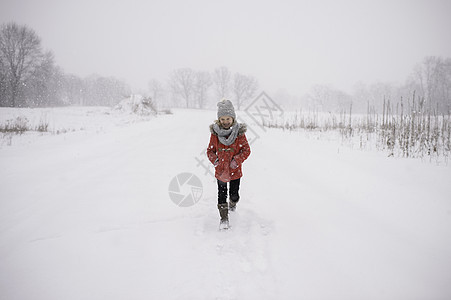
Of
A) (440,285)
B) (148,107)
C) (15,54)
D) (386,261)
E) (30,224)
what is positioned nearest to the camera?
(440,285)

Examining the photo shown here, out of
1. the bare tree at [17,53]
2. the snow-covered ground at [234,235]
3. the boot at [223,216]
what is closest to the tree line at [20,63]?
the bare tree at [17,53]

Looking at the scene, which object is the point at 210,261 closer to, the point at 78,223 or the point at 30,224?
the point at 78,223

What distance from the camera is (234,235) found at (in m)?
2.45

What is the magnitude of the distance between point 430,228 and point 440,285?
878mm

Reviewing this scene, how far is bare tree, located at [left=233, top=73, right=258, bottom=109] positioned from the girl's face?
50066mm

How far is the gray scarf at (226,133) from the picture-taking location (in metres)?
2.58

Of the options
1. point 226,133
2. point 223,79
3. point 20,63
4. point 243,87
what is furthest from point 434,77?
point 20,63

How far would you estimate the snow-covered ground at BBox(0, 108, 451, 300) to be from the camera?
1741 millimetres

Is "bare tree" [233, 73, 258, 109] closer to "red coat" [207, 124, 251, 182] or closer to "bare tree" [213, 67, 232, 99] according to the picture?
"bare tree" [213, 67, 232, 99]

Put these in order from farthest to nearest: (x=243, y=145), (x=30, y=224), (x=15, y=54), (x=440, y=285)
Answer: (x=15, y=54)
(x=243, y=145)
(x=30, y=224)
(x=440, y=285)

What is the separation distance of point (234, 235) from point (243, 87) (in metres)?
52.6

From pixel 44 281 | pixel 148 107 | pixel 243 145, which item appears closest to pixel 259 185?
pixel 243 145

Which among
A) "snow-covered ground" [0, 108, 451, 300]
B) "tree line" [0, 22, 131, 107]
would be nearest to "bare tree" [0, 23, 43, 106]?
"tree line" [0, 22, 131, 107]

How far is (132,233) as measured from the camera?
7.87ft
